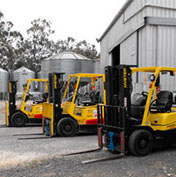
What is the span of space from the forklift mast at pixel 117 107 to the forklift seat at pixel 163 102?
0.90 meters

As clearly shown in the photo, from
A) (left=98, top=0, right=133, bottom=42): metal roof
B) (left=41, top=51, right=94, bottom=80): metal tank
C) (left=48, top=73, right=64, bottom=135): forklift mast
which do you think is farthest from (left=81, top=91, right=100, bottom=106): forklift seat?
(left=41, top=51, right=94, bottom=80): metal tank

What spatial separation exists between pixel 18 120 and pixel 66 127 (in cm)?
415

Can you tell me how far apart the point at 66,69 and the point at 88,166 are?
75.1 feet

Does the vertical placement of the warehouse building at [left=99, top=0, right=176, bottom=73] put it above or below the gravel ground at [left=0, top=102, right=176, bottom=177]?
above

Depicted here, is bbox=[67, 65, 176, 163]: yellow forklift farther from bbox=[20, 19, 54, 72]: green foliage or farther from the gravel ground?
bbox=[20, 19, 54, 72]: green foliage

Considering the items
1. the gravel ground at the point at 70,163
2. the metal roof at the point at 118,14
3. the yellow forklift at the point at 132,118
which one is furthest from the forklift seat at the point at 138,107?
the metal roof at the point at 118,14

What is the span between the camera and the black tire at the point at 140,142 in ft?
20.8

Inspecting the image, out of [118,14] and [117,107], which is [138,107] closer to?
[117,107]

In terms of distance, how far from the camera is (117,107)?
21.6 feet

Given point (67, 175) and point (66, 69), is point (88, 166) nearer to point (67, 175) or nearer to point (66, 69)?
point (67, 175)

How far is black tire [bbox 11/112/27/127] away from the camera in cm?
1302

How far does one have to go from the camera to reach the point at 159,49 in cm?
1122

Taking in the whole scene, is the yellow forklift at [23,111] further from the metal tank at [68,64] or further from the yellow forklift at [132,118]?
the metal tank at [68,64]

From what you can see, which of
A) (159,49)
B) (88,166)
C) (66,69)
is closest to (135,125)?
(88,166)
